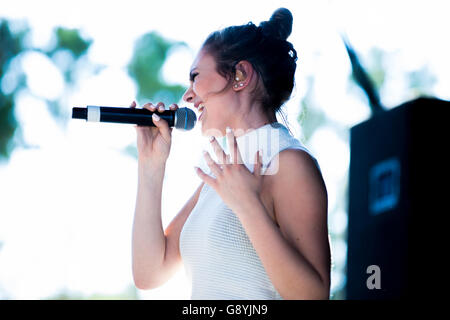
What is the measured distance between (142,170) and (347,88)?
5.12 m

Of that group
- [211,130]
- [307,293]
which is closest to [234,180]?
[307,293]

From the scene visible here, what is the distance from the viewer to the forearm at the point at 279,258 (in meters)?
1.27

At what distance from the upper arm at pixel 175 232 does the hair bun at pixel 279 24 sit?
47 centimetres

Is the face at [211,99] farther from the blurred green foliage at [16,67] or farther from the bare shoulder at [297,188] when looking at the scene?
the blurred green foliage at [16,67]

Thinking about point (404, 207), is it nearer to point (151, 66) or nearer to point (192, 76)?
point (192, 76)

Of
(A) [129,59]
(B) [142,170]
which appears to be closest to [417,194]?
(B) [142,170]

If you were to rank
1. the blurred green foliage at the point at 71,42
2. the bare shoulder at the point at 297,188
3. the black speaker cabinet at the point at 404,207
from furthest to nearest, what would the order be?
the blurred green foliage at the point at 71,42 → the black speaker cabinet at the point at 404,207 → the bare shoulder at the point at 297,188

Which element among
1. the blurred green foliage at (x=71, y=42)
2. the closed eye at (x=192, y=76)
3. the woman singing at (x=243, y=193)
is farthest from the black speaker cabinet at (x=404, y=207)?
the blurred green foliage at (x=71, y=42)

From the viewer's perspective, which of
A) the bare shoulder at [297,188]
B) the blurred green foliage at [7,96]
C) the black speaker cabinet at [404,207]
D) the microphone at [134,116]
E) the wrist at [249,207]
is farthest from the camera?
the blurred green foliage at [7,96]

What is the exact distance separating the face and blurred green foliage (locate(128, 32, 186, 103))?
541cm

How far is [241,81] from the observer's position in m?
1.67

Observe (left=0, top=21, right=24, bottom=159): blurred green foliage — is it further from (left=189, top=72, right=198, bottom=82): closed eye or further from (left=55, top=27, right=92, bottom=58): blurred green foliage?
(left=189, top=72, right=198, bottom=82): closed eye

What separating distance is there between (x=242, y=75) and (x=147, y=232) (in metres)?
0.49

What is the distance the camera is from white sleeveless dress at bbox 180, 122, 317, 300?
144 cm
